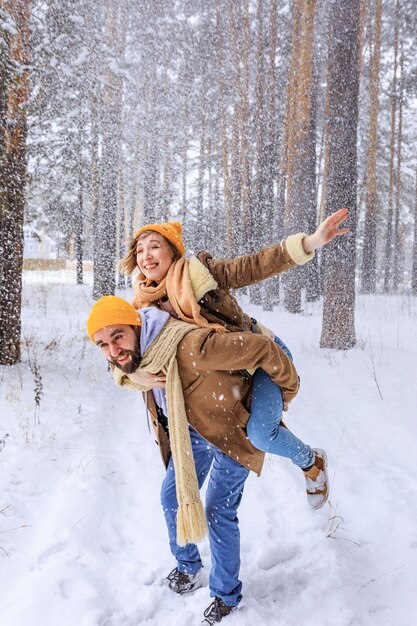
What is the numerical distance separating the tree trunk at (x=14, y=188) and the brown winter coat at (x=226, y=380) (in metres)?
5.05

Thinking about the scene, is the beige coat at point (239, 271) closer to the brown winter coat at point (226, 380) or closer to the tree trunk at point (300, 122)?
the brown winter coat at point (226, 380)

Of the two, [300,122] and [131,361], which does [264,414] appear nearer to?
[131,361]

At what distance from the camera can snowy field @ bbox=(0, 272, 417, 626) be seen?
2443 mm

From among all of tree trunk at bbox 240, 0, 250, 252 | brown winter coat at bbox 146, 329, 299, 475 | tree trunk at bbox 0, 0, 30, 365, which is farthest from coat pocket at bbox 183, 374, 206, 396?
tree trunk at bbox 240, 0, 250, 252

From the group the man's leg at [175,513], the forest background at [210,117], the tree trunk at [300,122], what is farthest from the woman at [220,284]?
the tree trunk at [300,122]

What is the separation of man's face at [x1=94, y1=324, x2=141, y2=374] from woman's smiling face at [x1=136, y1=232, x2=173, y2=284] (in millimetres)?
429

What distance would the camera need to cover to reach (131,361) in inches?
83.5

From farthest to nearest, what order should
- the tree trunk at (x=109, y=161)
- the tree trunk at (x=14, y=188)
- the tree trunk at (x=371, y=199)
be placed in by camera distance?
the tree trunk at (x=371, y=199) < the tree trunk at (x=109, y=161) < the tree trunk at (x=14, y=188)

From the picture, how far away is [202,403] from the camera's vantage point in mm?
2182

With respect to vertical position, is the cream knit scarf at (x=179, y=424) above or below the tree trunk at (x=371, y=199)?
below

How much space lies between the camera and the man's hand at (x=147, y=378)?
2154mm

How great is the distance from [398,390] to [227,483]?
4.50 m

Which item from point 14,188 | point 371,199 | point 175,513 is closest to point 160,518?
point 175,513

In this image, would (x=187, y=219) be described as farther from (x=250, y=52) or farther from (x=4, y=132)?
(x=4, y=132)
